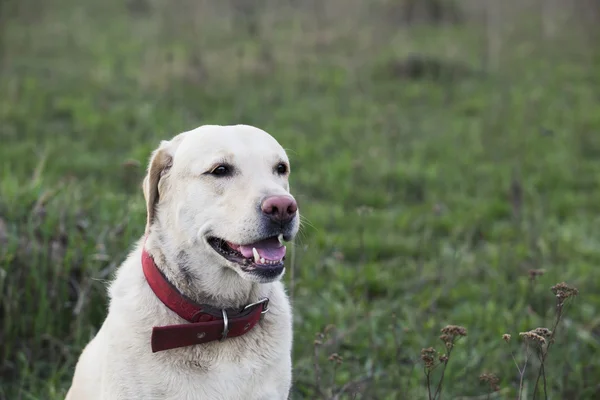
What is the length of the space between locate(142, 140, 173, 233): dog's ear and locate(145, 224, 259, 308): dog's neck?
0.11m

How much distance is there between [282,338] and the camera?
2934 mm

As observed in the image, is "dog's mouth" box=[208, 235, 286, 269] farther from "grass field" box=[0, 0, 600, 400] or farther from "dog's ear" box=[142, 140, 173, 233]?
"grass field" box=[0, 0, 600, 400]

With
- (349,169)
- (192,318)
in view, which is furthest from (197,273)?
(349,169)

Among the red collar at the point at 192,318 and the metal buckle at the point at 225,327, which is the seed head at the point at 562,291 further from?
→ the metal buckle at the point at 225,327

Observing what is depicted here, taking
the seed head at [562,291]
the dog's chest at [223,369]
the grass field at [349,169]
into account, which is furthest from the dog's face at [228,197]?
the seed head at [562,291]

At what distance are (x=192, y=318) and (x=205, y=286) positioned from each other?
0.15m

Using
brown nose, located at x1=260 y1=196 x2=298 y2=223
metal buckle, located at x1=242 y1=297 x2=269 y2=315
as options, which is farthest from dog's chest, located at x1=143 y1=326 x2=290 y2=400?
brown nose, located at x1=260 y1=196 x2=298 y2=223

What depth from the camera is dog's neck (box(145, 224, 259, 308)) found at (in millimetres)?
2945

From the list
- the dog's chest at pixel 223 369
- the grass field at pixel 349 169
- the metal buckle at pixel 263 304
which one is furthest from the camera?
the grass field at pixel 349 169

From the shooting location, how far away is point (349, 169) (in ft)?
24.0

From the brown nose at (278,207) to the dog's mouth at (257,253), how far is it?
9cm

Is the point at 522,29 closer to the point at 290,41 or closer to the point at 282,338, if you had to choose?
the point at 290,41

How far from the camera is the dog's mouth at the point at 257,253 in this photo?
9.11 feet

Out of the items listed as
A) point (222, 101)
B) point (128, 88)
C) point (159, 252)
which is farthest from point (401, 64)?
point (159, 252)
